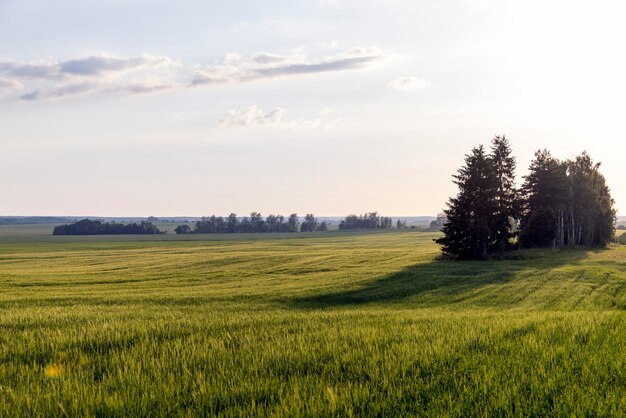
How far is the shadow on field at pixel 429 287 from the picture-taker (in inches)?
1075

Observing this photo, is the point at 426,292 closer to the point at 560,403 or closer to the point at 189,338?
the point at 189,338

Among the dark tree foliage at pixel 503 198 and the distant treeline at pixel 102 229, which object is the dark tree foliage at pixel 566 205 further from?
the distant treeline at pixel 102 229

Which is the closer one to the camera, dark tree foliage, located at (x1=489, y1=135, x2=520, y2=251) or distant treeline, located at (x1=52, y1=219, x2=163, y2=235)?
dark tree foliage, located at (x1=489, y1=135, x2=520, y2=251)

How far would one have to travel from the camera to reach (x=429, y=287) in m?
32.2

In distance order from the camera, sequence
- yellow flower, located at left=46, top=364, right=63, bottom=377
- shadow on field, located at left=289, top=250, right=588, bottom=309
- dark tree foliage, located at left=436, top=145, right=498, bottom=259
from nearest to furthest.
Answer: yellow flower, located at left=46, top=364, right=63, bottom=377 < shadow on field, located at left=289, top=250, right=588, bottom=309 < dark tree foliage, located at left=436, top=145, right=498, bottom=259

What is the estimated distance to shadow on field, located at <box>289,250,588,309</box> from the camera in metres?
27.3

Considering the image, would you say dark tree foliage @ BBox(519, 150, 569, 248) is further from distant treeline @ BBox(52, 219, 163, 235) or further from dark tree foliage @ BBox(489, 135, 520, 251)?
distant treeline @ BBox(52, 219, 163, 235)

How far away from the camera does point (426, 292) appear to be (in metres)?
30.3

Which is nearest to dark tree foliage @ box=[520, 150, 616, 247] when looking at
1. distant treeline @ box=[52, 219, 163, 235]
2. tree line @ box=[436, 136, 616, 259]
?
tree line @ box=[436, 136, 616, 259]

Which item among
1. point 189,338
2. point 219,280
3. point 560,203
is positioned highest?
point 560,203

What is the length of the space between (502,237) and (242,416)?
56513mm

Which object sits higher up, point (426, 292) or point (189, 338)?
point (189, 338)

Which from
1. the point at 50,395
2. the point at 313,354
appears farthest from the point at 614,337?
the point at 50,395

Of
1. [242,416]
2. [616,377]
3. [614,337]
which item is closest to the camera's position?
[242,416]
